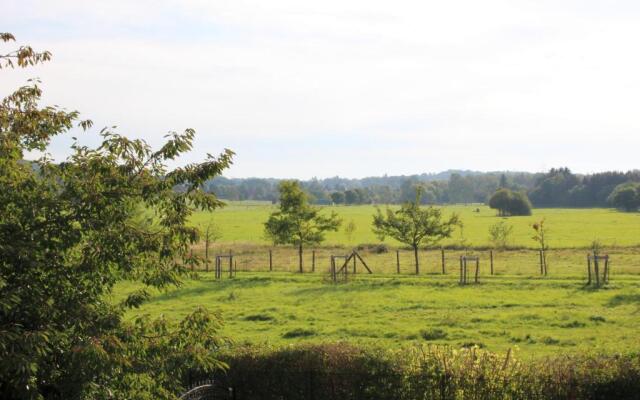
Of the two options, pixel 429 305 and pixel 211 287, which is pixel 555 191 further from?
pixel 429 305

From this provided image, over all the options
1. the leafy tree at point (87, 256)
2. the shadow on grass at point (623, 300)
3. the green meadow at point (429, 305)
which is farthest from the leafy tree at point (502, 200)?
the leafy tree at point (87, 256)

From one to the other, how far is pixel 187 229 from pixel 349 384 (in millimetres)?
5707

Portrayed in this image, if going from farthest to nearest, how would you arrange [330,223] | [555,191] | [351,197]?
1. [351,197]
2. [555,191]
3. [330,223]

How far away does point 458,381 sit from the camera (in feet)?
43.5

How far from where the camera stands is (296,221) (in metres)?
47.7

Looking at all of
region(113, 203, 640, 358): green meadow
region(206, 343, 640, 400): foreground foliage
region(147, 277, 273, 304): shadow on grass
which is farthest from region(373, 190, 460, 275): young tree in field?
region(206, 343, 640, 400): foreground foliage

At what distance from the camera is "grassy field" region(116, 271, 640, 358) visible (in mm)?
22750

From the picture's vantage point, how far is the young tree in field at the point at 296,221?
47.5 m

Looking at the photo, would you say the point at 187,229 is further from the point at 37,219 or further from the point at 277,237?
the point at 277,237

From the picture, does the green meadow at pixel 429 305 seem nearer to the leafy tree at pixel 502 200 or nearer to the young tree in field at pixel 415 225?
the young tree in field at pixel 415 225

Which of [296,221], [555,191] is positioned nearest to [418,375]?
[296,221]

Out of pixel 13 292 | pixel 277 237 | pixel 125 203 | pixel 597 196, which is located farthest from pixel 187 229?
pixel 597 196

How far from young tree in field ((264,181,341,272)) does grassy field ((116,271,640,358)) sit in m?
7.36

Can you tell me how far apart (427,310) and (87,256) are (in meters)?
20.5
